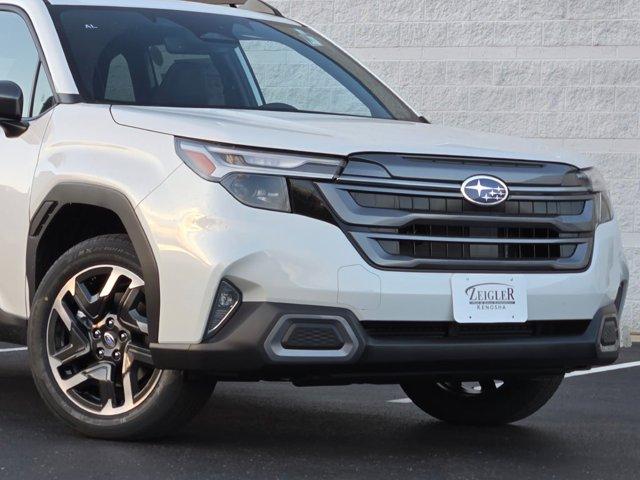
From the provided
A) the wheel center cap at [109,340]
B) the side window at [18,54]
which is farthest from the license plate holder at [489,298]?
the side window at [18,54]

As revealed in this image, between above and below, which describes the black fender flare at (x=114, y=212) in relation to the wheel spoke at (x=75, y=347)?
above

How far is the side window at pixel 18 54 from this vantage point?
653 cm

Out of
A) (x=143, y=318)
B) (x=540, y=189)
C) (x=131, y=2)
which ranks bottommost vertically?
(x=143, y=318)

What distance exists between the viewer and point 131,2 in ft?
22.9

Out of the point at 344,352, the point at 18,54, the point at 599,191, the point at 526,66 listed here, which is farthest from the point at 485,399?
the point at 526,66

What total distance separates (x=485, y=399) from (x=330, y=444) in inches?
38.9

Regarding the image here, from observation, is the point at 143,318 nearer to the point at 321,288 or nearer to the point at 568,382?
the point at 321,288

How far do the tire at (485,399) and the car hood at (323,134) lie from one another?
3.75 feet

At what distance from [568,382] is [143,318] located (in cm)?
382

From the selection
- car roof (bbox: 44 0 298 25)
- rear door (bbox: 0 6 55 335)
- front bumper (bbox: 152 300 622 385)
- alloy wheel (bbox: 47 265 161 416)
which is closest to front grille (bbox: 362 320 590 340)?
front bumper (bbox: 152 300 622 385)

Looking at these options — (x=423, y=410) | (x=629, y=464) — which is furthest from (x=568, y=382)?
(x=629, y=464)

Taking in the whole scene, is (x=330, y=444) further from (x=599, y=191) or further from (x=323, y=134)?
(x=599, y=191)

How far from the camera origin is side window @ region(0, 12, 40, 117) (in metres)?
6.53

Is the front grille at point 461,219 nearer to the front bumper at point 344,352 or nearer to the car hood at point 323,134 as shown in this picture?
the car hood at point 323,134
